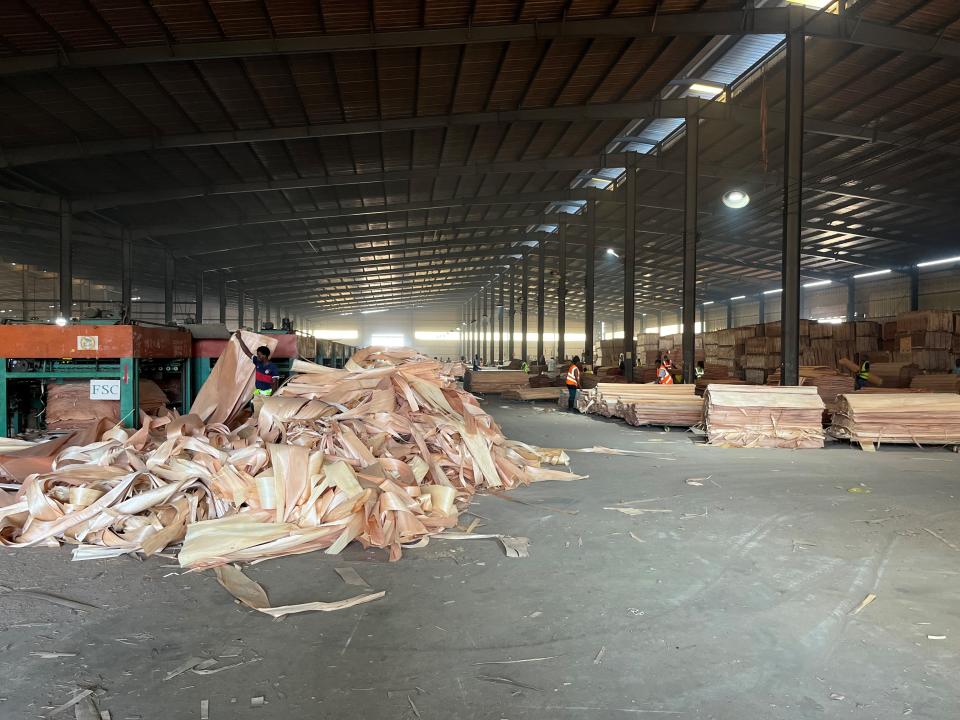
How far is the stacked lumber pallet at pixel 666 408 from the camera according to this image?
11617 millimetres

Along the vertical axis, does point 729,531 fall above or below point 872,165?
below

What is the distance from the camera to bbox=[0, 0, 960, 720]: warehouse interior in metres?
2.63

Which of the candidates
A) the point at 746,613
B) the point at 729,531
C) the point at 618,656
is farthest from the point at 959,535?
the point at 618,656

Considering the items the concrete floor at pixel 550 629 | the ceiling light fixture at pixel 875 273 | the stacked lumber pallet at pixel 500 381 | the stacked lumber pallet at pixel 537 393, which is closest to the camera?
the concrete floor at pixel 550 629

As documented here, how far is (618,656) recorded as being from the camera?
8.68 feet

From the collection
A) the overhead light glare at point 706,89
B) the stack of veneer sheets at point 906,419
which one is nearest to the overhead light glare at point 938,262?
the overhead light glare at point 706,89

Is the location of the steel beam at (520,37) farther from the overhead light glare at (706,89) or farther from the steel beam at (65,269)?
the steel beam at (65,269)

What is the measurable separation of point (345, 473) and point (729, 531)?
9.99 feet

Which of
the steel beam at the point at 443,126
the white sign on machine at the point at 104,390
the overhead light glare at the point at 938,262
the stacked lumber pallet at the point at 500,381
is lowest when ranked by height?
the stacked lumber pallet at the point at 500,381

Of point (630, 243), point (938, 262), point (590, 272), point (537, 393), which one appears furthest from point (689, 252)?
point (938, 262)

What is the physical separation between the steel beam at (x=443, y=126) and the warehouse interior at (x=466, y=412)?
2.8 inches

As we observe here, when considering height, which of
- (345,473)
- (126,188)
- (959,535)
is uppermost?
(126,188)

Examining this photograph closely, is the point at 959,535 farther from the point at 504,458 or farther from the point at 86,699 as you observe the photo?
the point at 86,699

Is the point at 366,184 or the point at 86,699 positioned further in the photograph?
the point at 366,184
